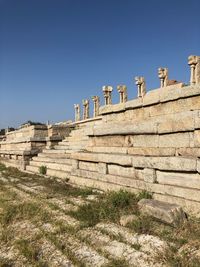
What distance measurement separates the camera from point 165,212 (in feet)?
14.4

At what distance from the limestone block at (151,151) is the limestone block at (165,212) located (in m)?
1.33

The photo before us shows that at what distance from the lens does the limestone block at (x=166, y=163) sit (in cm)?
502

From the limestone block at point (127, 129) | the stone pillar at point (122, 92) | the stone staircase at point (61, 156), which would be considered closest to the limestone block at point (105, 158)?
the limestone block at point (127, 129)

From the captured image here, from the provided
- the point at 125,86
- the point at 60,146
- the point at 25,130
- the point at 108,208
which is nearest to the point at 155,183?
the point at 108,208

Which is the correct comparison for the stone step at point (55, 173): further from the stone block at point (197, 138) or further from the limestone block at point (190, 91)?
the stone block at point (197, 138)

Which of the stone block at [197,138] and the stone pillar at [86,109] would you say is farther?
the stone pillar at [86,109]

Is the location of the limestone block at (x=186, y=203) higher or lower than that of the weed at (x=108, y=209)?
higher

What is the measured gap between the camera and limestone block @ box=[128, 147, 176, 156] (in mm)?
5744

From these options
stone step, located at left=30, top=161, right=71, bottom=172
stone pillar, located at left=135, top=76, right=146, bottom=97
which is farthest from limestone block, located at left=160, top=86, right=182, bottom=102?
stone pillar, located at left=135, top=76, right=146, bottom=97

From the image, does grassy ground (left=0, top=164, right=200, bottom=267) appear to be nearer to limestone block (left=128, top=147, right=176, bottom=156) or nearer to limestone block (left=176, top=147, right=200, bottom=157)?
limestone block (left=128, top=147, right=176, bottom=156)

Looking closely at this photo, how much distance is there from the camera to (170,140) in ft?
19.1

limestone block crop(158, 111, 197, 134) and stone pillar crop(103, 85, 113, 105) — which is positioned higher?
stone pillar crop(103, 85, 113, 105)

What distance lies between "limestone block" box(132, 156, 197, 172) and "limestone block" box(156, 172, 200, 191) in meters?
0.12

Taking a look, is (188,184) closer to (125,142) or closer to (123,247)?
(123,247)
